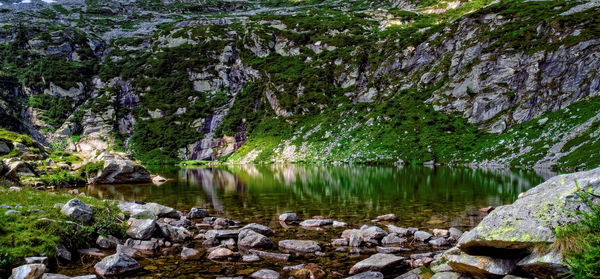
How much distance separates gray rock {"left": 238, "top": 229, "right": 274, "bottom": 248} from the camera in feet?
51.7

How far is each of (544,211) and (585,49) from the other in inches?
3747

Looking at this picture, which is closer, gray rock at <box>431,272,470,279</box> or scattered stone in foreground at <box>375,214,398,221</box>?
gray rock at <box>431,272,470,279</box>

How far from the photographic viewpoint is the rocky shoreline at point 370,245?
768 centimetres

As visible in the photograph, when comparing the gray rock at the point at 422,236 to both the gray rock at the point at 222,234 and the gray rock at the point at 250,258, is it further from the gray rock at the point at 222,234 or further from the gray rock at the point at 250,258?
the gray rock at the point at 222,234

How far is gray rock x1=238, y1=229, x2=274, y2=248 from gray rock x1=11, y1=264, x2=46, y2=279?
7866 millimetres

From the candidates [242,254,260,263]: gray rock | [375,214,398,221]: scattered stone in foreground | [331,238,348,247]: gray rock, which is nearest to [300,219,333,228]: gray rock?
[375,214,398,221]: scattered stone in foreground

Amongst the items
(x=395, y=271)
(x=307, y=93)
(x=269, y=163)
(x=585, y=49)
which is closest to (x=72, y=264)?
(x=395, y=271)

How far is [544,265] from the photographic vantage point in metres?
6.99

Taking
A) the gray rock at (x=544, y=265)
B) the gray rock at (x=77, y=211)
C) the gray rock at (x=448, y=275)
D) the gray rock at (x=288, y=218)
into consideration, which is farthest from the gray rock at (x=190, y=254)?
the gray rock at (x=544, y=265)

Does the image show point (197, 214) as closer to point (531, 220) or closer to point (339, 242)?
point (339, 242)

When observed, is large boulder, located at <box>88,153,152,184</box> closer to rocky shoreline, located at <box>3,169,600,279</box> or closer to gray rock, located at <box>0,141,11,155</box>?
gray rock, located at <box>0,141,11,155</box>

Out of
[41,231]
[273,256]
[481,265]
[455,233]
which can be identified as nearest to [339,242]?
[273,256]

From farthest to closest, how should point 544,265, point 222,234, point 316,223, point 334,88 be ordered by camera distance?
point 334,88
point 316,223
point 222,234
point 544,265

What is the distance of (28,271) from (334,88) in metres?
129
